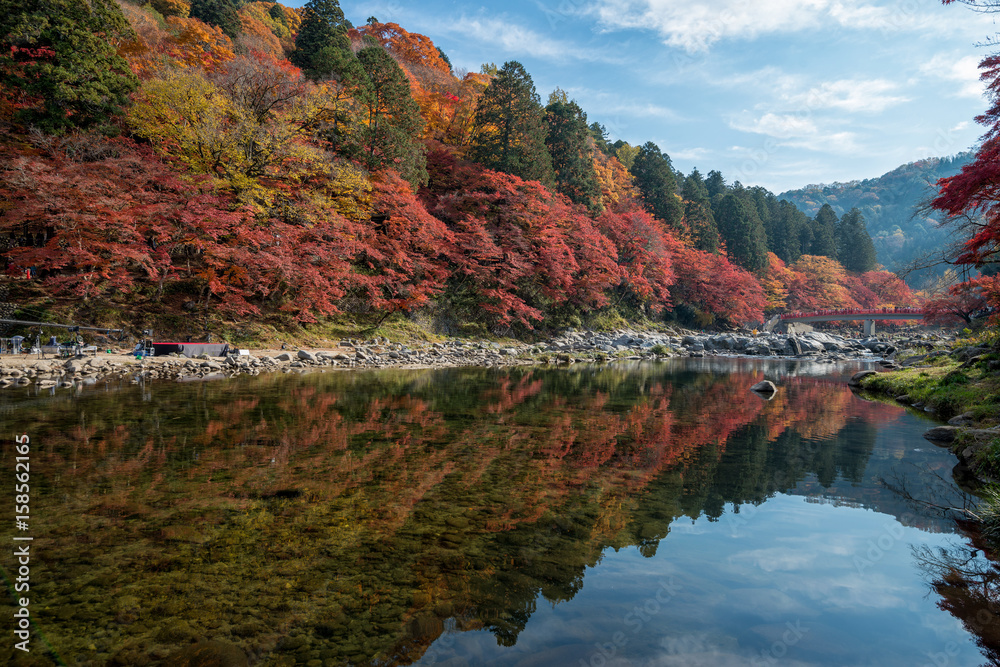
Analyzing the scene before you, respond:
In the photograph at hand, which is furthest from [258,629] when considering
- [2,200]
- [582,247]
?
[582,247]

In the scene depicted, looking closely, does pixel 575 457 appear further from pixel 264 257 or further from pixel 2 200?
pixel 2 200

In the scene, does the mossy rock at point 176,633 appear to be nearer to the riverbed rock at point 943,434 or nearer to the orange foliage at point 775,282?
the riverbed rock at point 943,434

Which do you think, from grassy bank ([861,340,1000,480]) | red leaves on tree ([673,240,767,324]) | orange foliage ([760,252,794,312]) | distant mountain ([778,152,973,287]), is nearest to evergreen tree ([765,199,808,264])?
orange foliage ([760,252,794,312])

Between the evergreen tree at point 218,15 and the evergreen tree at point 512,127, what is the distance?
1606cm

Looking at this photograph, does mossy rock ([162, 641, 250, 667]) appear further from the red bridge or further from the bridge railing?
the bridge railing

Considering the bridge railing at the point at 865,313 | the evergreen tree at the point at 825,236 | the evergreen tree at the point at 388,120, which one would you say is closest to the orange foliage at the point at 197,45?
the evergreen tree at the point at 388,120

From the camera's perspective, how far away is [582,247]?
30062mm

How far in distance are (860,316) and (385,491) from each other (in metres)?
50.0

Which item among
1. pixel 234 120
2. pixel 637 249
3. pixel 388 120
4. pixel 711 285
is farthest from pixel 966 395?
pixel 711 285

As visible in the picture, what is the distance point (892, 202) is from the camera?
12175 cm

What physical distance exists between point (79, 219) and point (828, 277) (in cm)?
6436

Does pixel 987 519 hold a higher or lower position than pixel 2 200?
lower

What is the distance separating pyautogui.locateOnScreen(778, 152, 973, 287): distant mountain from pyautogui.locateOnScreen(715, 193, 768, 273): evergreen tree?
40236 mm

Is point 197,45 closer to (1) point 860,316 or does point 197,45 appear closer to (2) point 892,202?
(1) point 860,316
